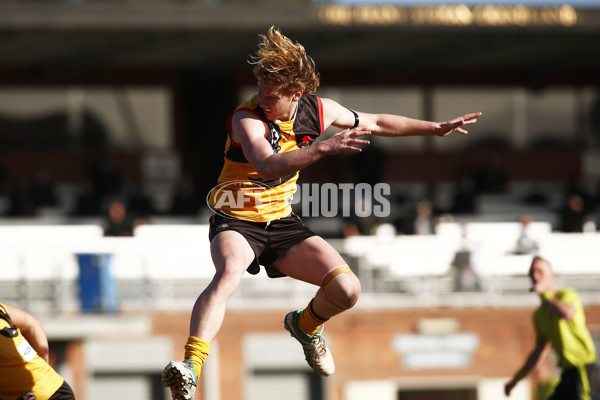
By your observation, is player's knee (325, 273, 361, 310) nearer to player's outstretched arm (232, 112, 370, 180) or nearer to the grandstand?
player's outstretched arm (232, 112, 370, 180)

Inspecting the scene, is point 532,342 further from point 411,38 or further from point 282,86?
point 282,86

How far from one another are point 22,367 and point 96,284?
9079 mm

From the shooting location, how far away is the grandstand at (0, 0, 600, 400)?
51.9 ft

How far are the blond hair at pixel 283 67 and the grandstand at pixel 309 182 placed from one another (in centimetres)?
921

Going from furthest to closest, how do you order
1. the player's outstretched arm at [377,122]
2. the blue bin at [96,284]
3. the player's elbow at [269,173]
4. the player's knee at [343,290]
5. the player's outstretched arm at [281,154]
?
the blue bin at [96,284] < the player's outstretched arm at [377,122] < the player's knee at [343,290] < the player's elbow at [269,173] < the player's outstretched arm at [281,154]

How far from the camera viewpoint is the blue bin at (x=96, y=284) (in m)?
14.4

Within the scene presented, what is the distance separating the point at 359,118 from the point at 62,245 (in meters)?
11.5

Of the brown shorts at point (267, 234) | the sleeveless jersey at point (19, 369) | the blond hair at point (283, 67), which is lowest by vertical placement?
the sleeveless jersey at point (19, 369)

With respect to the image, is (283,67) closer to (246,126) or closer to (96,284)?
(246,126)

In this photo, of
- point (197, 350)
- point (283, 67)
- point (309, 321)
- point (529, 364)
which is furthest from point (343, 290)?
point (529, 364)

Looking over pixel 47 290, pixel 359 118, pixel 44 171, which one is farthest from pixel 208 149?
pixel 359 118

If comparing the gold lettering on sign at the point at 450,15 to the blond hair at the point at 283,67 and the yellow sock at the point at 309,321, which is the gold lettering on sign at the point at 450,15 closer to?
the yellow sock at the point at 309,321

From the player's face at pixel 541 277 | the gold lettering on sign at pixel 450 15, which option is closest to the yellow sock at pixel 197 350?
the player's face at pixel 541 277

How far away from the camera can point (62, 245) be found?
16688 millimetres
